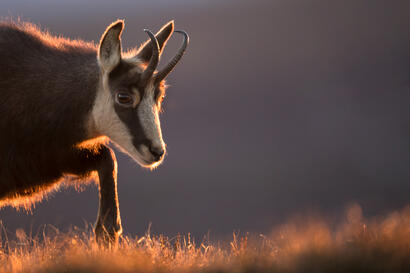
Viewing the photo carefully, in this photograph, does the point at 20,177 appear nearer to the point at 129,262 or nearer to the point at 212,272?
the point at 129,262

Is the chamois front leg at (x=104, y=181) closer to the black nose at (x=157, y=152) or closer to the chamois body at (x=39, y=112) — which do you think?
the chamois body at (x=39, y=112)

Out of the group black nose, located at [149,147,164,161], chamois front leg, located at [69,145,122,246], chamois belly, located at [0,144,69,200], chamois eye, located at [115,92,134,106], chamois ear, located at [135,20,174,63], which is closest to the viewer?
black nose, located at [149,147,164,161]

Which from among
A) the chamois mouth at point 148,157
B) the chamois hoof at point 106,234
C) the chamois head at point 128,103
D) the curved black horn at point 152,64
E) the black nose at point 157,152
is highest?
the curved black horn at point 152,64

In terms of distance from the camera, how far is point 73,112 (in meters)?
7.00

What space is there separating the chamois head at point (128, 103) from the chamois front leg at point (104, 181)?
66cm

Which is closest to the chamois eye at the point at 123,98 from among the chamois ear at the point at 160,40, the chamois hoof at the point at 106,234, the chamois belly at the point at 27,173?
the chamois ear at the point at 160,40

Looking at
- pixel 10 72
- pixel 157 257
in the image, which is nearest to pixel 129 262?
pixel 157 257

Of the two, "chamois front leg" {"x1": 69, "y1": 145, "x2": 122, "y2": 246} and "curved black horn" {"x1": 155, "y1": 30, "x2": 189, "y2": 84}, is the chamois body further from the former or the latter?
"curved black horn" {"x1": 155, "y1": 30, "x2": 189, "y2": 84}

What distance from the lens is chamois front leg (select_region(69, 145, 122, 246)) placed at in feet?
23.5

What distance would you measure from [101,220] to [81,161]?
105 cm

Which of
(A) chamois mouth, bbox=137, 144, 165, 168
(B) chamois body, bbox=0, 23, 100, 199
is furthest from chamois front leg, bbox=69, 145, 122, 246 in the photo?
(A) chamois mouth, bbox=137, 144, 165, 168

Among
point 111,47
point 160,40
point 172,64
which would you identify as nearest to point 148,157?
point 172,64

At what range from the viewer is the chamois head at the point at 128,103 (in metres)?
6.80

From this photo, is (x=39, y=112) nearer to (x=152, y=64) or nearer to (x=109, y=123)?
(x=109, y=123)
